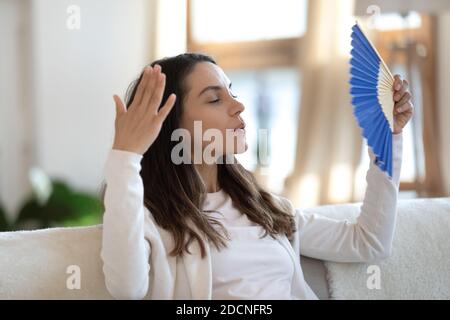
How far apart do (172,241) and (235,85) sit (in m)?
2.98

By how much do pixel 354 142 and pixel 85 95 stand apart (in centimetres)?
183

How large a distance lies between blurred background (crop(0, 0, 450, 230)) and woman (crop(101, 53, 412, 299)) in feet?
6.18

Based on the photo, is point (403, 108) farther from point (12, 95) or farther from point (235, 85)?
point (12, 95)

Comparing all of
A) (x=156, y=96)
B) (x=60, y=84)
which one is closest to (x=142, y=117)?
(x=156, y=96)

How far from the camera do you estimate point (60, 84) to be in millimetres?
3787

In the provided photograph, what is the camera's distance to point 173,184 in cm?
125

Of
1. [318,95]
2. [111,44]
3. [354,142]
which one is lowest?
[354,142]

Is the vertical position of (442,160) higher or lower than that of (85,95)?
lower

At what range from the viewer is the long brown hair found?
117cm

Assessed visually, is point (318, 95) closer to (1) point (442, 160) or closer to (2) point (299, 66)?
(2) point (299, 66)

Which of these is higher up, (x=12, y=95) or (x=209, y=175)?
(x=12, y=95)
